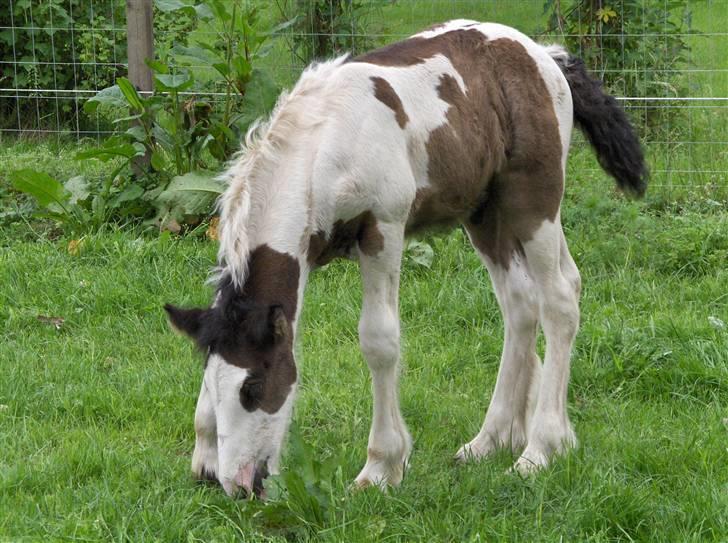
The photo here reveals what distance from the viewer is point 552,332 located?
15.4ft

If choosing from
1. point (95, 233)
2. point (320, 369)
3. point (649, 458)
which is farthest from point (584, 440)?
point (95, 233)

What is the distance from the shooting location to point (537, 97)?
184 inches

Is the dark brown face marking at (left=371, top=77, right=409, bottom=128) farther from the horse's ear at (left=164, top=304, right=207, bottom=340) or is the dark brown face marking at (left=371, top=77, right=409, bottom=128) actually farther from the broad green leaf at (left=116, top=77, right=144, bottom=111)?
the broad green leaf at (left=116, top=77, right=144, bottom=111)

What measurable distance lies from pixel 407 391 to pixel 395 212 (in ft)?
4.62

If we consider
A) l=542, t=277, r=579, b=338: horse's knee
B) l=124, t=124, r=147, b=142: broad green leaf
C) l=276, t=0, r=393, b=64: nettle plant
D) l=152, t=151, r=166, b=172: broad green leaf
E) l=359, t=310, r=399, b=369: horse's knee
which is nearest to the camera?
l=359, t=310, r=399, b=369: horse's knee

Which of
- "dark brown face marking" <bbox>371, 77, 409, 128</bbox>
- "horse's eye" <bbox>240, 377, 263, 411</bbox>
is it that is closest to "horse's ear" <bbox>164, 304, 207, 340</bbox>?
"horse's eye" <bbox>240, 377, 263, 411</bbox>

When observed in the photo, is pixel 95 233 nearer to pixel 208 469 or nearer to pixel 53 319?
pixel 53 319

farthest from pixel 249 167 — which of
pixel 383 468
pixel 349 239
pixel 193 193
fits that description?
pixel 193 193

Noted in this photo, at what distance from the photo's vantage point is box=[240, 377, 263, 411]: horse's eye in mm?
3834

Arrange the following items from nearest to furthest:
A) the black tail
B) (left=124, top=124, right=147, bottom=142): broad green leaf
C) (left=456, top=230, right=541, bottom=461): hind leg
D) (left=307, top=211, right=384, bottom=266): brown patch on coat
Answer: (left=307, top=211, right=384, bottom=266): brown patch on coat
(left=456, top=230, right=541, bottom=461): hind leg
the black tail
(left=124, top=124, right=147, bottom=142): broad green leaf

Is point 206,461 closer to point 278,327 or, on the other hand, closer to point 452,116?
point 278,327

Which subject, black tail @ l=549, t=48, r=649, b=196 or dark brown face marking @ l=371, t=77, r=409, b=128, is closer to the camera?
dark brown face marking @ l=371, t=77, r=409, b=128

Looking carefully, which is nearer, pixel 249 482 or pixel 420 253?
pixel 249 482

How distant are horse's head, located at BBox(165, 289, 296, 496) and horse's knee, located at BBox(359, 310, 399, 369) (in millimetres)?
373
